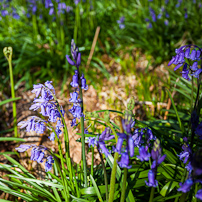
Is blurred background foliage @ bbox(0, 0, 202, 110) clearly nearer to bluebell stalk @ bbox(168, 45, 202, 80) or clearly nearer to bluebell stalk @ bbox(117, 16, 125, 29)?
bluebell stalk @ bbox(117, 16, 125, 29)

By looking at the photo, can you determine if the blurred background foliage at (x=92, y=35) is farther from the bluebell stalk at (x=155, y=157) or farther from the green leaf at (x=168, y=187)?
the bluebell stalk at (x=155, y=157)

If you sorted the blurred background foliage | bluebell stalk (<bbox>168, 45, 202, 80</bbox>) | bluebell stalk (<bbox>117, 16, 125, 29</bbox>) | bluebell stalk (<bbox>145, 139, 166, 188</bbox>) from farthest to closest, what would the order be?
bluebell stalk (<bbox>117, 16, 125, 29</bbox>)
the blurred background foliage
bluebell stalk (<bbox>168, 45, 202, 80</bbox>)
bluebell stalk (<bbox>145, 139, 166, 188</bbox>)

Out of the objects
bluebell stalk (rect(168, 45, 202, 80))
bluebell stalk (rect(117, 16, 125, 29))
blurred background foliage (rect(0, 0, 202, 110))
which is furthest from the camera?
bluebell stalk (rect(117, 16, 125, 29))

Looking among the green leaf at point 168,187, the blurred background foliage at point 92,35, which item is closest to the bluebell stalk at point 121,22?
the blurred background foliage at point 92,35

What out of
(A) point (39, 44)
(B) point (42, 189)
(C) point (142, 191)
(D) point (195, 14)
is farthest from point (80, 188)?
(D) point (195, 14)

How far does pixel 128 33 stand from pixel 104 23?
2.27 ft

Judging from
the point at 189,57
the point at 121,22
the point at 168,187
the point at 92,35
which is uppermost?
the point at 121,22

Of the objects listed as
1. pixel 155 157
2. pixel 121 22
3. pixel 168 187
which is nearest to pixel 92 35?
pixel 121 22

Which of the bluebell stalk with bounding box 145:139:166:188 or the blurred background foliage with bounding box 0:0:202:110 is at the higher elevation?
the blurred background foliage with bounding box 0:0:202:110

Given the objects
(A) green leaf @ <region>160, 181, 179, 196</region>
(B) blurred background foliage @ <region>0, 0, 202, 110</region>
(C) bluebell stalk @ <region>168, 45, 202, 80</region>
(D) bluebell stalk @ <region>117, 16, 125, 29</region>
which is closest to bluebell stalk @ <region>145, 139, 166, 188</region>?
(A) green leaf @ <region>160, 181, 179, 196</region>

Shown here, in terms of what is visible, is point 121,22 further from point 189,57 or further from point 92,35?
point 189,57

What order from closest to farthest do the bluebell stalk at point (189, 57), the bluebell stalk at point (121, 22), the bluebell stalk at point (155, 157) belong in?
the bluebell stalk at point (155, 157), the bluebell stalk at point (189, 57), the bluebell stalk at point (121, 22)

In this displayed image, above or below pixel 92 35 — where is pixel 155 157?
below

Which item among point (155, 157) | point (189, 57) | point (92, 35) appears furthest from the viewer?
point (92, 35)
